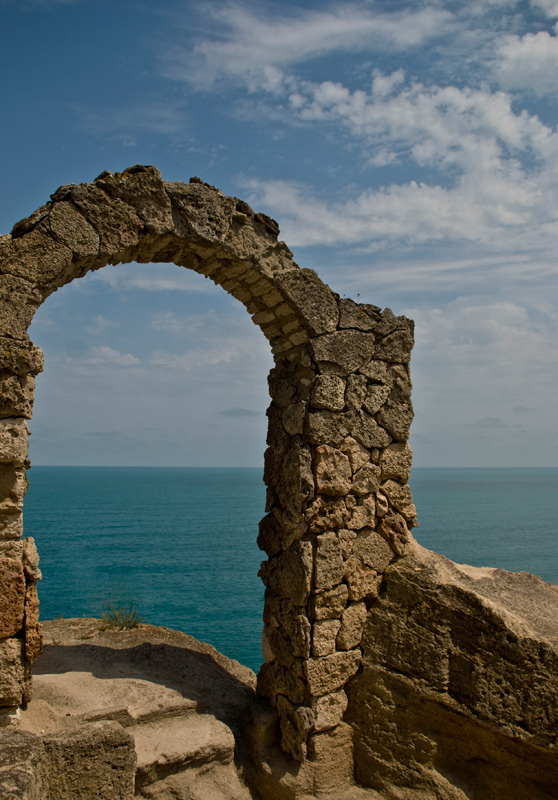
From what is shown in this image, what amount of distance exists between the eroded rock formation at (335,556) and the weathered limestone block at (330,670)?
1 centimetres

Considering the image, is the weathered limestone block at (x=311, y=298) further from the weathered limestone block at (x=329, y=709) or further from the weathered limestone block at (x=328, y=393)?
the weathered limestone block at (x=329, y=709)

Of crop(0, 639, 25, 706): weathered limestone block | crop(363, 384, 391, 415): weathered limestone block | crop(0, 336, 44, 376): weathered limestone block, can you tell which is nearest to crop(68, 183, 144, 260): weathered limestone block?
crop(0, 336, 44, 376): weathered limestone block

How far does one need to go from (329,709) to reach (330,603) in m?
0.95

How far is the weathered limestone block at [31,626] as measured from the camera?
4.44 meters

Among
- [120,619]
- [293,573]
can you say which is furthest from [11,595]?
[120,619]

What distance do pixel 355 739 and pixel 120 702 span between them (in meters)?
2.15

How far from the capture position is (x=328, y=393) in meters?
5.72

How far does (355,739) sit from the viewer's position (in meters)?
5.66

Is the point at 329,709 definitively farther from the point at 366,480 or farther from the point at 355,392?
the point at 355,392

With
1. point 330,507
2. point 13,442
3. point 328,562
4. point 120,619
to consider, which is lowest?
point 120,619

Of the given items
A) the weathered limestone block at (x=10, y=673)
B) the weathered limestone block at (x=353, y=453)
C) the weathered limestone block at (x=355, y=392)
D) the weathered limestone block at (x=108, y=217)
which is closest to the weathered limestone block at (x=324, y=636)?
the weathered limestone block at (x=353, y=453)

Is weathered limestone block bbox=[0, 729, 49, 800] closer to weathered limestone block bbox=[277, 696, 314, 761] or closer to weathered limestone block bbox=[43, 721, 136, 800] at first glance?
weathered limestone block bbox=[43, 721, 136, 800]

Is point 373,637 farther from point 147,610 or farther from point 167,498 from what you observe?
point 167,498

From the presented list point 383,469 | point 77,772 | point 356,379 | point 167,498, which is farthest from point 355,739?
point 167,498
